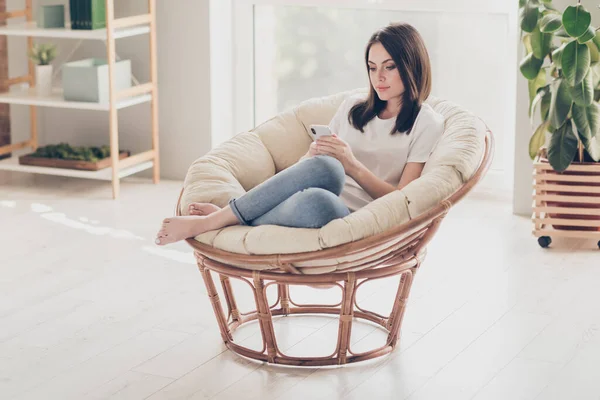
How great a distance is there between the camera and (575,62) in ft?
10.9

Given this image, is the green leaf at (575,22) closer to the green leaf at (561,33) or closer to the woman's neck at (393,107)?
the green leaf at (561,33)

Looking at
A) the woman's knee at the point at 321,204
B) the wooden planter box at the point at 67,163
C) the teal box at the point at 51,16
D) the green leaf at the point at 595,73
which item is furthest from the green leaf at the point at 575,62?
the teal box at the point at 51,16

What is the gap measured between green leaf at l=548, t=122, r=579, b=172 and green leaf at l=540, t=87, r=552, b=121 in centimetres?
10

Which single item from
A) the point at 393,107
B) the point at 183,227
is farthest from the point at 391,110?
the point at 183,227

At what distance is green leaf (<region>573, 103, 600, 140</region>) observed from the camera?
11.2 ft

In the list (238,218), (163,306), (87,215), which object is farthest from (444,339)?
(87,215)

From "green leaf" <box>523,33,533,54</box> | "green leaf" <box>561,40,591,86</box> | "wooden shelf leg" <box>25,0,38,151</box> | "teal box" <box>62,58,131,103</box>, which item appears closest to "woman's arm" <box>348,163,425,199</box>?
"green leaf" <box>561,40,591,86</box>

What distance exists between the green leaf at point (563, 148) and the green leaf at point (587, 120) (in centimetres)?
7

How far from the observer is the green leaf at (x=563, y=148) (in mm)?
3494

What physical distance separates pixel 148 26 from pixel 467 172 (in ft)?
7.74

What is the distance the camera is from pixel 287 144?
300 cm

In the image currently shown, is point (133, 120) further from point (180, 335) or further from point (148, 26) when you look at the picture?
point (180, 335)

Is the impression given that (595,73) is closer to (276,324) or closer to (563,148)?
(563,148)

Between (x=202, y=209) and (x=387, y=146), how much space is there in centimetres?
55
